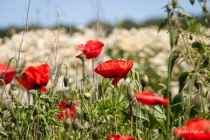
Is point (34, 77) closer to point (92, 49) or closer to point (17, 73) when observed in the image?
point (17, 73)

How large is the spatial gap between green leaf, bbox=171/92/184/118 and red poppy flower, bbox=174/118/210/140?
0.48 m

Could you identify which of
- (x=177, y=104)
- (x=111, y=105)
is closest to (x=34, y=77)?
(x=111, y=105)

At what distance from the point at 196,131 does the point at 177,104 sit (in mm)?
552

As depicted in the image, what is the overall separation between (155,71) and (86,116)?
5.52m

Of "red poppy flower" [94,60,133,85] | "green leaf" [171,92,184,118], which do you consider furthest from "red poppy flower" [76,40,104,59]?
"green leaf" [171,92,184,118]

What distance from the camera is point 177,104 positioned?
1807 millimetres

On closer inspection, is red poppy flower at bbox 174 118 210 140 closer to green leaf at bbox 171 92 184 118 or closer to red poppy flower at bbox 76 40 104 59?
green leaf at bbox 171 92 184 118

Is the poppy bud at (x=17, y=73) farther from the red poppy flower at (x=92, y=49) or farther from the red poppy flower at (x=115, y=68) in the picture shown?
the red poppy flower at (x=92, y=49)

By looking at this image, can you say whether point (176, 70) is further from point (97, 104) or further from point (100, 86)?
point (97, 104)

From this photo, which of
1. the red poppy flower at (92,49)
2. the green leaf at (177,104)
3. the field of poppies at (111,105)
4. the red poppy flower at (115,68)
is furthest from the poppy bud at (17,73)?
the green leaf at (177,104)

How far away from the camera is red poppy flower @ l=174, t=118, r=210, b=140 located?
4.03ft

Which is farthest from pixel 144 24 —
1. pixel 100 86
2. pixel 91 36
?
pixel 100 86

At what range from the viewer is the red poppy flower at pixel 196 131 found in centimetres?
123

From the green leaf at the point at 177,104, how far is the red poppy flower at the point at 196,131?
19.0 inches
